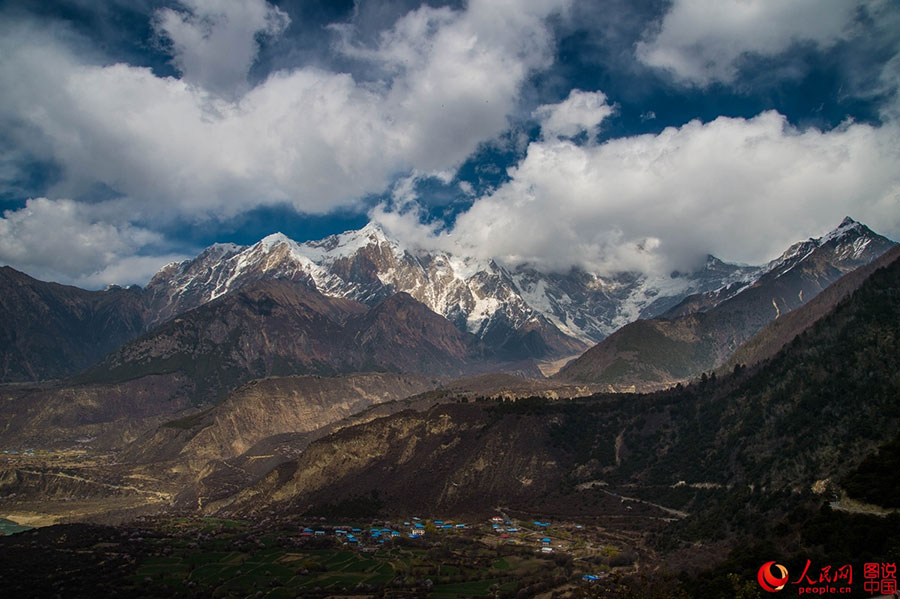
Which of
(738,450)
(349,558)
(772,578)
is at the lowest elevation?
(349,558)

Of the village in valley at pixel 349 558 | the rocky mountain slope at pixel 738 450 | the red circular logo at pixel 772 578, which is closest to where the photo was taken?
the red circular logo at pixel 772 578

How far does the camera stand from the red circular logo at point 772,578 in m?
57.3

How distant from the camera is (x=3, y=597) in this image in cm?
10756

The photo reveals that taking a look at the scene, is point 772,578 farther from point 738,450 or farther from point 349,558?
point 738,450

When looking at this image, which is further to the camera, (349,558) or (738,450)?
(738,450)

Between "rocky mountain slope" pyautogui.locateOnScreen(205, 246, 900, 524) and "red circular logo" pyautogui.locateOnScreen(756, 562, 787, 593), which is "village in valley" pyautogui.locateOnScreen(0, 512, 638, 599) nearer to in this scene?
"rocky mountain slope" pyautogui.locateOnScreen(205, 246, 900, 524)

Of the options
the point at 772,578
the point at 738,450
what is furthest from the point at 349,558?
the point at 738,450

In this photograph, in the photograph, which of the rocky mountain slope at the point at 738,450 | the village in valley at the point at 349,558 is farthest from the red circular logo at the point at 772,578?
the rocky mountain slope at the point at 738,450

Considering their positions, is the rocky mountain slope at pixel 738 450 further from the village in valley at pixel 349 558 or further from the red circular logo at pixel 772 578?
the red circular logo at pixel 772 578

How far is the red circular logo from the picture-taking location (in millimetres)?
57306

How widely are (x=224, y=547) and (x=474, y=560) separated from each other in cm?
5960

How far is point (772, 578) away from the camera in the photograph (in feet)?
194

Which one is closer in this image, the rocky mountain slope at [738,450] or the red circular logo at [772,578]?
the red circular logo at [772,578]

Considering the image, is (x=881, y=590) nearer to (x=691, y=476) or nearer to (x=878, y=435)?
(x=878, y=435)
